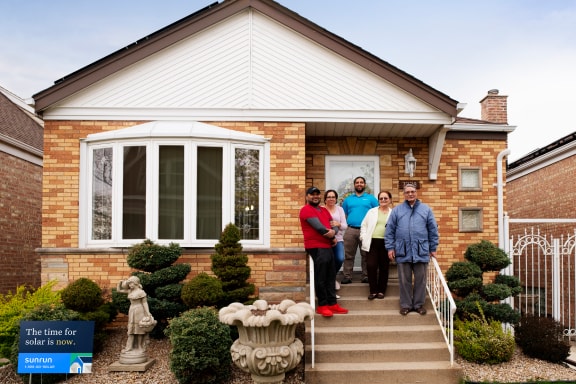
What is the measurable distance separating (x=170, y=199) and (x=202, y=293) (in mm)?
1976

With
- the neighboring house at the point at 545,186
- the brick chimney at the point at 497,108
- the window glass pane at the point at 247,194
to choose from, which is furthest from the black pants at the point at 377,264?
the neighboring house at the point at 545,186

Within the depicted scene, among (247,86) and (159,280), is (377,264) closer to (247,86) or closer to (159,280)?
(159,280)

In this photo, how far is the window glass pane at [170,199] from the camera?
834cm

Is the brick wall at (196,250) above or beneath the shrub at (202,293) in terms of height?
above

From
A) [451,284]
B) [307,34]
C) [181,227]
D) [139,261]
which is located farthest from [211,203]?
[451,284]

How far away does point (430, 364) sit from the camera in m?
6.51

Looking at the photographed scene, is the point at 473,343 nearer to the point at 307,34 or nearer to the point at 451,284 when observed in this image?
the point at 451,284

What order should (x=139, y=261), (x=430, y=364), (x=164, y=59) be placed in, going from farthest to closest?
(x=164, y=59)
(x=139, y=261)
(x=430, y=364)

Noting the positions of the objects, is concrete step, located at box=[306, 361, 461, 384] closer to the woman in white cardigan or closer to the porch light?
the woman in white cardigan

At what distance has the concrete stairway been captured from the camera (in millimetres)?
6316

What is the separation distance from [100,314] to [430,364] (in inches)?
172

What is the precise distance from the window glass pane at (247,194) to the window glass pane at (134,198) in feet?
4.79

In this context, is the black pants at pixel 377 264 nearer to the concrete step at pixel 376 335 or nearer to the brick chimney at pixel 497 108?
the concrete step at pixel 376 335

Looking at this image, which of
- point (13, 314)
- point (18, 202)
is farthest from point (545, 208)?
point (18, 202)
